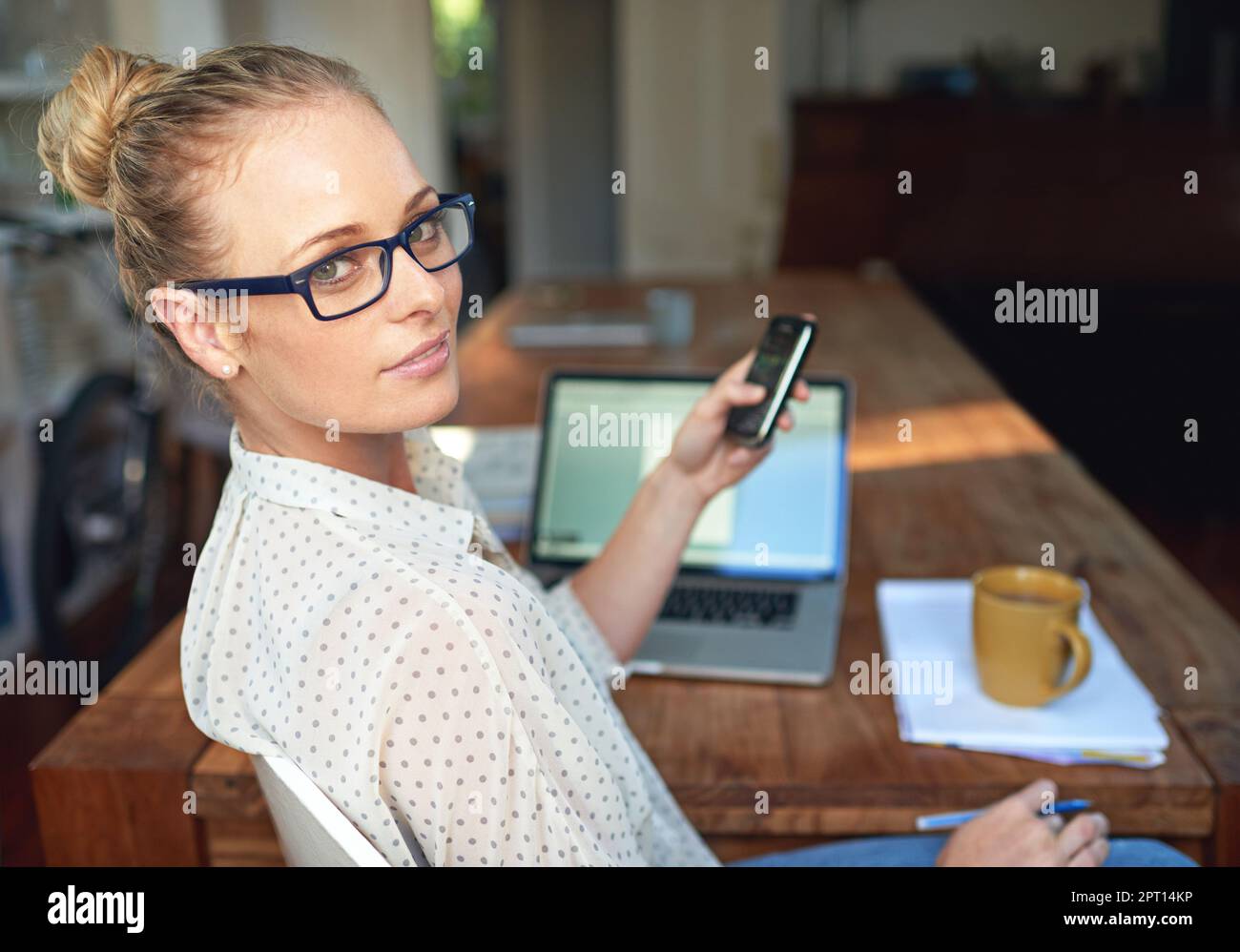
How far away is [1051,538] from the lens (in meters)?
1.51

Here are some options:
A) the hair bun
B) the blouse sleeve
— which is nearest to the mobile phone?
the blouse sleeve

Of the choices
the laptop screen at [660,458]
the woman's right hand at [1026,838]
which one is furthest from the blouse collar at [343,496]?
A: the laptop screen at [660,458]

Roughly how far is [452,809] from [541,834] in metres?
0.07

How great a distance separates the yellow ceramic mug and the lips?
0.57m

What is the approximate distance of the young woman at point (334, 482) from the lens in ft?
2.31

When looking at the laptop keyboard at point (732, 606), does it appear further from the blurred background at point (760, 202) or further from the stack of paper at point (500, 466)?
the blurred background at point (760, 202)

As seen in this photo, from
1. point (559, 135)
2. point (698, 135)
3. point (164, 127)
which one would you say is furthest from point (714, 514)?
point (559, 135)

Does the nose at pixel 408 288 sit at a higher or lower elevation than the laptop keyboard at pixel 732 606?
higher

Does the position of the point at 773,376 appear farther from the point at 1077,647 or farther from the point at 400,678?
the point at 400,678

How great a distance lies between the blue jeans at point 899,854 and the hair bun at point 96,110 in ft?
2.42

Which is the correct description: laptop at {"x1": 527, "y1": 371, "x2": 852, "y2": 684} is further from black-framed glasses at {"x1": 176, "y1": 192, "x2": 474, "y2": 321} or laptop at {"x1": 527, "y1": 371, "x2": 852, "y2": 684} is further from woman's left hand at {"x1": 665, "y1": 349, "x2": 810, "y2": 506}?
black-framed glasses at {"x1": 176, "y1": 192, "x2": 474, "y2": 321}

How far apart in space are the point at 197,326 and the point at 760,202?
5145 millimetres

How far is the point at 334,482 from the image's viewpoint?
2.64 feet

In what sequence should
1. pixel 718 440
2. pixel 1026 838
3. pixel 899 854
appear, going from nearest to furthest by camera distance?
pixel 1026 838 → pixel 899 854 → pixel 718 440
